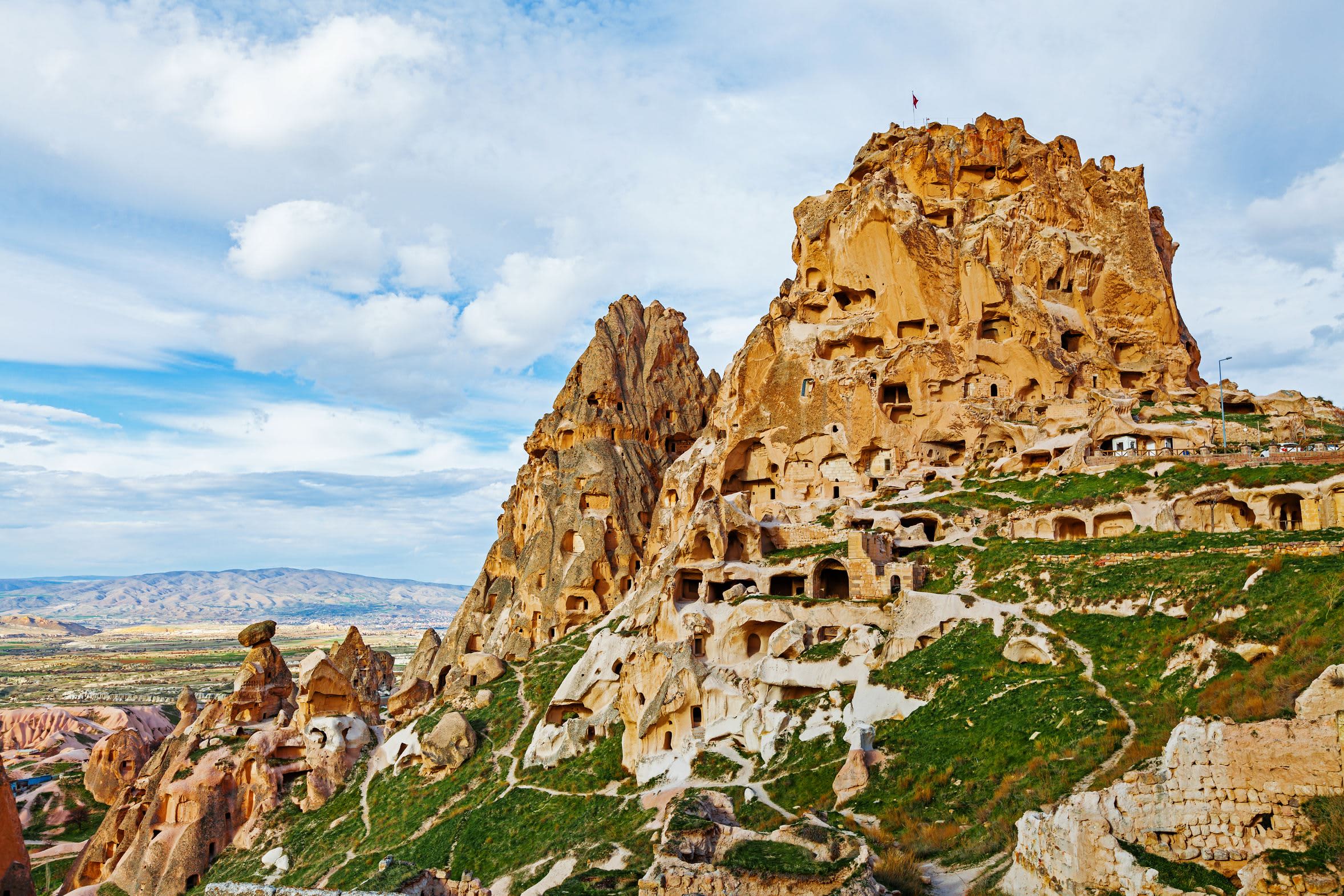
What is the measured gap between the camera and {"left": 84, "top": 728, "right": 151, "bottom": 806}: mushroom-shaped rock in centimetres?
5875

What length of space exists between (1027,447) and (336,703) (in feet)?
133

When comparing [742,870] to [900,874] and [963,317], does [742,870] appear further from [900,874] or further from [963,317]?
[963,317]

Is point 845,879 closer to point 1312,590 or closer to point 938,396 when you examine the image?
point 1312,590

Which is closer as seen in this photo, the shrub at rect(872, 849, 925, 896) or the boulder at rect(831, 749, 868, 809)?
the shrub at rect(872, 849, 925, 896)

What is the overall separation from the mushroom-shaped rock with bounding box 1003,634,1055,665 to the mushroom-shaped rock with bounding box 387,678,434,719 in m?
34.9

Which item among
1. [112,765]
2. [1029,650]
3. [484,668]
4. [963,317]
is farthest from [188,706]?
[963,317]

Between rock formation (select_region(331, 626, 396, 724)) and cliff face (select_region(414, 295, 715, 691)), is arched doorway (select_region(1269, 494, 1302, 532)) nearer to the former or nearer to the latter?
cliff face (select_region(414, 295, 715, 691))

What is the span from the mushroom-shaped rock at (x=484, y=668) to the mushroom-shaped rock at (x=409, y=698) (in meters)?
2.68

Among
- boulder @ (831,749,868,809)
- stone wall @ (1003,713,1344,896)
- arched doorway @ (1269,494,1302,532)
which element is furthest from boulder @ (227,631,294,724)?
arched doorway @ (1269,494,1302,532)

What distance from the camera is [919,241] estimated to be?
201 feet

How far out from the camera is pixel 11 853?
30344 millimetres

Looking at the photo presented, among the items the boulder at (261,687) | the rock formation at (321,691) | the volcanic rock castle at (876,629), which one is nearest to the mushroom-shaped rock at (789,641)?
the volcanic rock castle at (876,629)

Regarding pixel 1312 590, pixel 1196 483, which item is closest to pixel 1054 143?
pixel 1196 483

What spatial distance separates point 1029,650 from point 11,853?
34.3 metres
